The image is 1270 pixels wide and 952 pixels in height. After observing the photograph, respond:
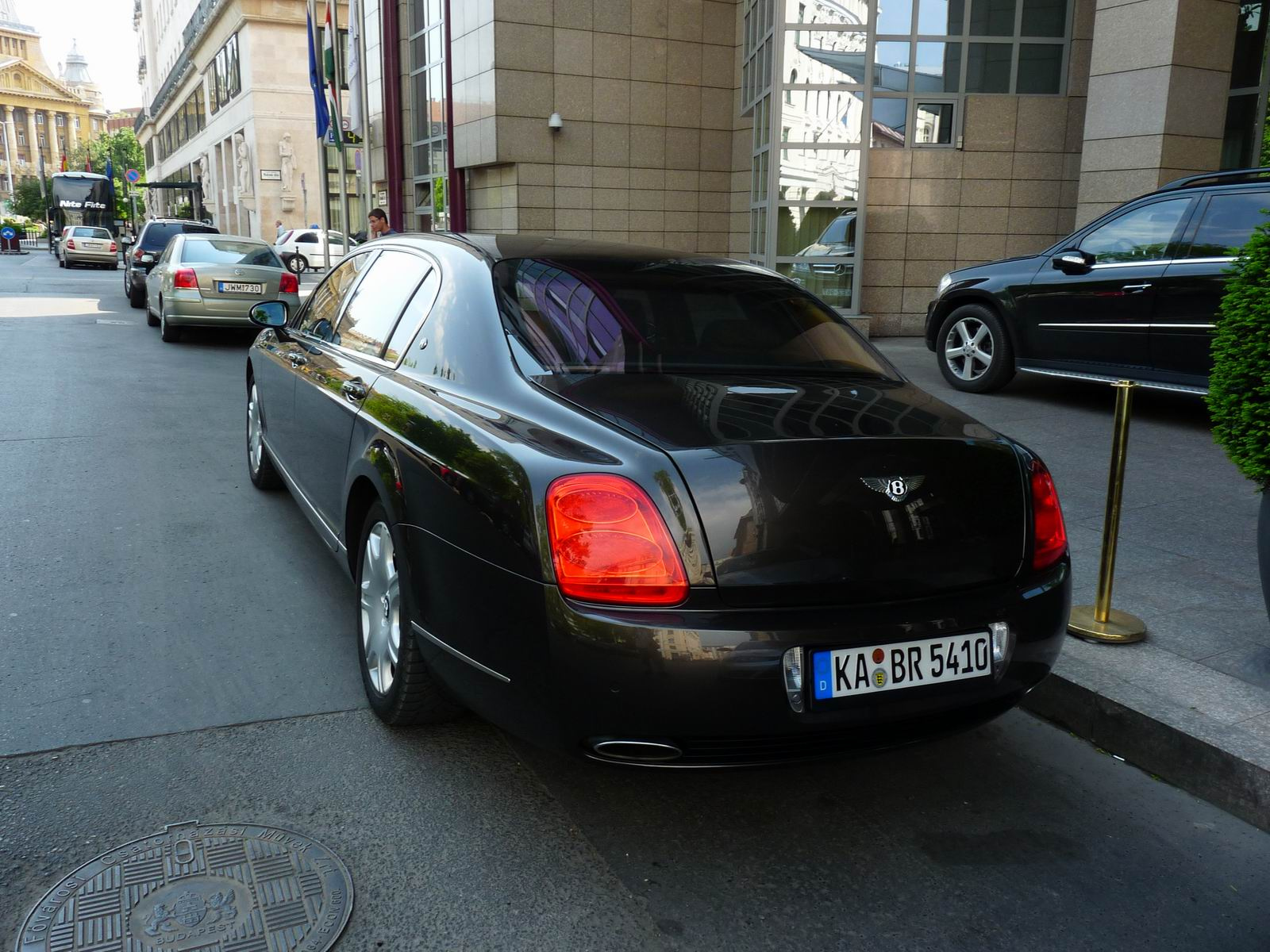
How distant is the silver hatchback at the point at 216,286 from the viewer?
47.0ft

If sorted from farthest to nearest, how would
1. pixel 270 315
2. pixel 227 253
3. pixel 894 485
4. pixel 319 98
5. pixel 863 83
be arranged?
pixel 319 98 < pixel 227 253 < pixel 863 83 < pixel 270 315 < pixel 894 485

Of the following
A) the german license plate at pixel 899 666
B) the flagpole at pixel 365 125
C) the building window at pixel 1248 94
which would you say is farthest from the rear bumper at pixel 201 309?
the german license plate at pixel 899 666

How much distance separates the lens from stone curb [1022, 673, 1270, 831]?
3.17 meters

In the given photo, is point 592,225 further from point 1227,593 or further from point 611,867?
point 611,867

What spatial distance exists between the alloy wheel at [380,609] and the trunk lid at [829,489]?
0.82 metres

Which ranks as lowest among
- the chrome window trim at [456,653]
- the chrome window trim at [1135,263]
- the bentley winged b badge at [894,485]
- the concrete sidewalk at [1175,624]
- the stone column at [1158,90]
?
the concrete sidewalk at [1175,624]

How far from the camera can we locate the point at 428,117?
72.7 ft

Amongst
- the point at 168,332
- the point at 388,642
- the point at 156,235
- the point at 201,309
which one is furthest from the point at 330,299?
the point at 156,235

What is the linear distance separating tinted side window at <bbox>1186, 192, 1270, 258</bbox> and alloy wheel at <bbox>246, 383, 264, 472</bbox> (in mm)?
6675

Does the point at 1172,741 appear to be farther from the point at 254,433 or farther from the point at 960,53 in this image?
the point at 960,53

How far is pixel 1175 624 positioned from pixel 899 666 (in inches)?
86.6

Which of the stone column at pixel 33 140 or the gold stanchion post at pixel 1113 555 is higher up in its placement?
the stone column at pixel 33 140

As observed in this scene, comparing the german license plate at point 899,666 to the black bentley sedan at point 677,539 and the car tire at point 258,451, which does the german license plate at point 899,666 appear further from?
the car tire at point 258,451

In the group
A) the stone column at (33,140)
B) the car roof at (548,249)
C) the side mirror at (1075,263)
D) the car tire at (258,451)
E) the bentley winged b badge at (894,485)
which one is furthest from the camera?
the stone column at (33,140)
